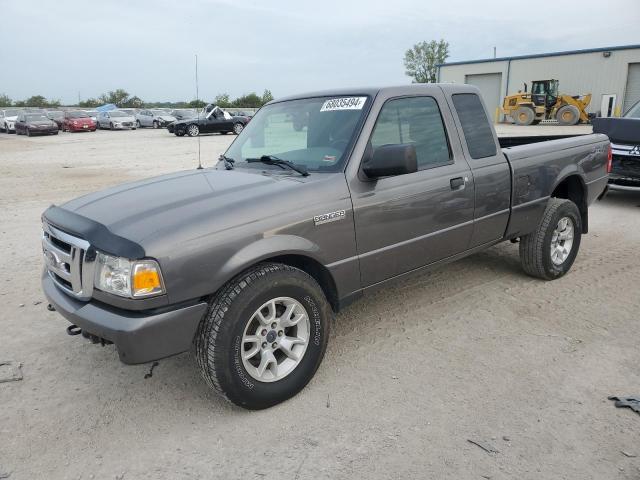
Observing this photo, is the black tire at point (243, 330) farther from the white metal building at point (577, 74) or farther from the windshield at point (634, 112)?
the white metal building at point (577, 74)

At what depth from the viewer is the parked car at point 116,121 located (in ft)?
119

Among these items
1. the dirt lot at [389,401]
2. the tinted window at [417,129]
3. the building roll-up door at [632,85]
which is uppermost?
the building roll-up door at [632,85]

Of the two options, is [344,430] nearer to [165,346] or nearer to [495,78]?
[165,346]

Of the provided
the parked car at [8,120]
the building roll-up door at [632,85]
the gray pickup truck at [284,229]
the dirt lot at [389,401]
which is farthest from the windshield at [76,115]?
the building roll-up door at [632,85]

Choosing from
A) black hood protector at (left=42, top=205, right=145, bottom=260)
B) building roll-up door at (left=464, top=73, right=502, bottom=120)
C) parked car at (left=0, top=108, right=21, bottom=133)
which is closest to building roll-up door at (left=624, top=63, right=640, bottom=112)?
building roll-up door at (left=464, top=73, right=502, bottom=120)

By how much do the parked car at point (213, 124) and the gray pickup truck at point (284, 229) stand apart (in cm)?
2455

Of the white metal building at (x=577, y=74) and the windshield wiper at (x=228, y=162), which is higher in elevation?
the white metal building at (x=577, y=74)

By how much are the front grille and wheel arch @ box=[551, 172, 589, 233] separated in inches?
176

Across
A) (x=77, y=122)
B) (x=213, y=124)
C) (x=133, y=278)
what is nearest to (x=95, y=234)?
(x=133, y=278)

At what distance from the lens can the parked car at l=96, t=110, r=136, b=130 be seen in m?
36.3

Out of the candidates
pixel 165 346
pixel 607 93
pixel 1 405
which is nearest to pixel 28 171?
pixel 1 405

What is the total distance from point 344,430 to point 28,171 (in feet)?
48.0

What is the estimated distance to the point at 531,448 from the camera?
266cm

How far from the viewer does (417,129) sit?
153 inches
